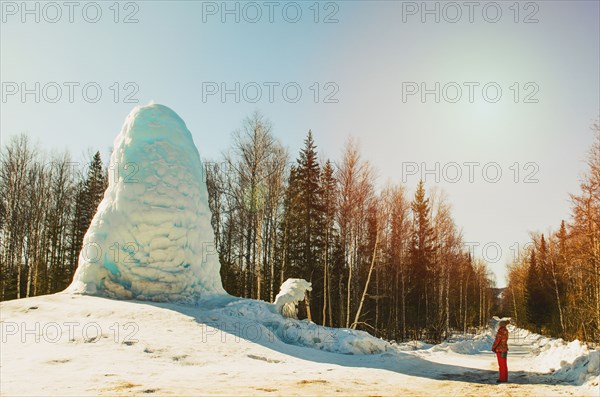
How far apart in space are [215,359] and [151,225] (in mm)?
6124

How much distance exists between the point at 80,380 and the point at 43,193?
24.5 m

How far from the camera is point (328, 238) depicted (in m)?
24.0

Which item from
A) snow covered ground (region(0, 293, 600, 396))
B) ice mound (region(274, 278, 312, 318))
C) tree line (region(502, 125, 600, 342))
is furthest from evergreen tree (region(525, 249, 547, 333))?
ice mound (region(274, 278, 312, 318))

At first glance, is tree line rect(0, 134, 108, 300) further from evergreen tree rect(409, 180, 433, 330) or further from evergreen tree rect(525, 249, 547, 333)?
evergreen tree rect(525, 249, 547, 333)

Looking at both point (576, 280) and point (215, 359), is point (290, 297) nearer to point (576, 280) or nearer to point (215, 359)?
point (215, 359)

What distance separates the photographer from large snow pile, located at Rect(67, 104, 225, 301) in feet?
45.0

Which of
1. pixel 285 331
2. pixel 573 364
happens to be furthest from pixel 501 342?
pixel 285 331

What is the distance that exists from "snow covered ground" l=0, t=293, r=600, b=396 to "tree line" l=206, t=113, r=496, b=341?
690cm

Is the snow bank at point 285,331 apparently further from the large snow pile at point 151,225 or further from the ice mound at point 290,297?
the large snow pile at point 151,225

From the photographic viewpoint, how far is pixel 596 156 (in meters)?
17.7

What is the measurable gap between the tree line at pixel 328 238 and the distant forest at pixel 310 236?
9 cm

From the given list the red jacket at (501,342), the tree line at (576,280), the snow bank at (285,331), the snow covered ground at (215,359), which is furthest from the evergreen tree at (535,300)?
the red jacket at (501,342)

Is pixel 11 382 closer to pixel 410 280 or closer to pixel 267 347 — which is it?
pixel 267 347

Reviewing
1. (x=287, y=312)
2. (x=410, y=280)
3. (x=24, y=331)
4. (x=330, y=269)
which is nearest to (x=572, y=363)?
(x=287, y=312)
